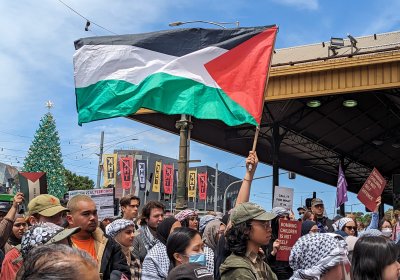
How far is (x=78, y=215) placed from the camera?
4.60 m

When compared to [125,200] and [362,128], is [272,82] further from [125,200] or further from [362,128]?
[125,200]

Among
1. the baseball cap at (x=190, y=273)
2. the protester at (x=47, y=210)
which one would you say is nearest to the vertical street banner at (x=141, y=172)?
the protester at (x=47, y=210)

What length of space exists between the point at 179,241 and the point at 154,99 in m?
3.39

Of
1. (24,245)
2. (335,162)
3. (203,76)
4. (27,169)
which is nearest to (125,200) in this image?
(203,76)

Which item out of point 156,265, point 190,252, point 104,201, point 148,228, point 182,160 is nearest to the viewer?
point 190,252

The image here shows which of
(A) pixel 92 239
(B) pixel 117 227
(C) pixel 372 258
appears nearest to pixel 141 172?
(B) pixel 117 227

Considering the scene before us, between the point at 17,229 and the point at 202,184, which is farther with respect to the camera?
the point at 202,184

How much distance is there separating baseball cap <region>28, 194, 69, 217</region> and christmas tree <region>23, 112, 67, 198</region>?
46595mm

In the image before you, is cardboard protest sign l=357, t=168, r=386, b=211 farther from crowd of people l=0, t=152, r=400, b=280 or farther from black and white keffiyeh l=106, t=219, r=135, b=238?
black and white keffiyeh l=106, t=219, r=135, b=238

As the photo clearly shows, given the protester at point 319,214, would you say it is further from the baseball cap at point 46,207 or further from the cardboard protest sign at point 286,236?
the baseball cap at point 46,207

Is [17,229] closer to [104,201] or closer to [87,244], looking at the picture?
[87,244]

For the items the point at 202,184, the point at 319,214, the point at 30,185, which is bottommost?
the point at 319,214

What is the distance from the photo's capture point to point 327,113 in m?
19.7

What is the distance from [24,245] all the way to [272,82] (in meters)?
13.8
